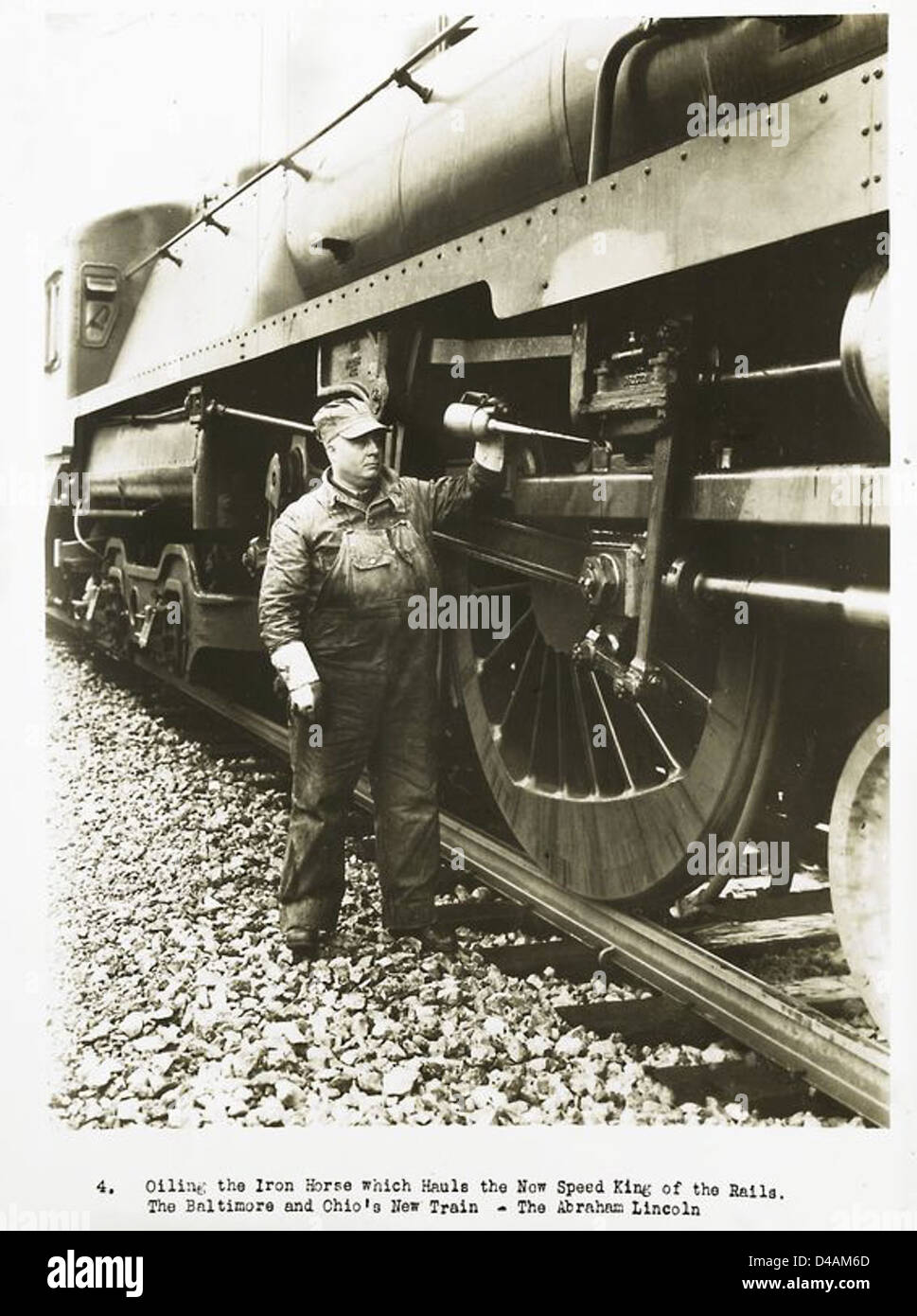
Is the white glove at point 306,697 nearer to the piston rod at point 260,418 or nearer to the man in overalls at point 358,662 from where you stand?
the man in overalls at point 358,662

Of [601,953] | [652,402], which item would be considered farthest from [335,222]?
[601,953]

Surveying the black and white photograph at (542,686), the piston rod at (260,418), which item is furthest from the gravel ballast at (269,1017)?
the piston rod at (260,418)

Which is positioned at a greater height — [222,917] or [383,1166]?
[222,917]

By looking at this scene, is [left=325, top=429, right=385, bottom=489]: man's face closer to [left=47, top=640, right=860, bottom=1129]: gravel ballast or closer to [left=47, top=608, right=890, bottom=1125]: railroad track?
[left=47, top=640, right=860, bottom=1129]: gravel ballast

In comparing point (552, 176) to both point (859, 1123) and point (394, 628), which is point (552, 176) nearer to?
point (394, 628)

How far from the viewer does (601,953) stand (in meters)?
2.68

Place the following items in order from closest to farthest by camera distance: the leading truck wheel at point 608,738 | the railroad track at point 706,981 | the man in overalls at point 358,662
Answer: the railroad track at point 706,981, the leading truck wheel at point 608,738, the man in overalls at point 358,662

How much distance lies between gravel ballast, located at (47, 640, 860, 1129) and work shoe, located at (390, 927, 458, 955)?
0.03m

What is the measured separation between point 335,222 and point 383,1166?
2.55 m

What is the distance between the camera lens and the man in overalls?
111 inches

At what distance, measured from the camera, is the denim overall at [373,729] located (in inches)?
112

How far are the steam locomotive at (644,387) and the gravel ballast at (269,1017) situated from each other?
40 centimetres

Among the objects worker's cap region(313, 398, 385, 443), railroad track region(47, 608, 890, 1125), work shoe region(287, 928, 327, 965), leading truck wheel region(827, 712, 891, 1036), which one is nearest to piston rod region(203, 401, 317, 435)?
worker's cap region(313, 398, 385, 443)

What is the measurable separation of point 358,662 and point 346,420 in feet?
1.80
